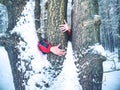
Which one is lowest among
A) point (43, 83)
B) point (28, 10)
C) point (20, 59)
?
point (43, 83)

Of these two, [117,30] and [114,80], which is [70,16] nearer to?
[117,30]

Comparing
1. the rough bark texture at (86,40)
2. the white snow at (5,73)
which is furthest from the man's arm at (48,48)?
the white snow at (5,73)

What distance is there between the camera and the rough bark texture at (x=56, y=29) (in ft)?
7.92

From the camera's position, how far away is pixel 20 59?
2.46 m

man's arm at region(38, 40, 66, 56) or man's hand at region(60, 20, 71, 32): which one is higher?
man's hand at region(60, 20, 71, 32)

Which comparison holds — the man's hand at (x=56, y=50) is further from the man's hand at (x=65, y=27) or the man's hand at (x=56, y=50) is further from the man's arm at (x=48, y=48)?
the man's hand at (x=65, y=27)

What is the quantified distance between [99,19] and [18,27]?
58 centimetres

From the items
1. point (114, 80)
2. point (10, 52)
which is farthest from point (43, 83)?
point (114, 80)

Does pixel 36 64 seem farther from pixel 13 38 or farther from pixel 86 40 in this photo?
pixel 86 40

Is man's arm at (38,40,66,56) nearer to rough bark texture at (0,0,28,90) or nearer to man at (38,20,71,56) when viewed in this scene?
man at (38,20,71,56)

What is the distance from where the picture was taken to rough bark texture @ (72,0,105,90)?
7.91 ft

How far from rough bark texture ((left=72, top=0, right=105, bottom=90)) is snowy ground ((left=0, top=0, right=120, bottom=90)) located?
43 mm

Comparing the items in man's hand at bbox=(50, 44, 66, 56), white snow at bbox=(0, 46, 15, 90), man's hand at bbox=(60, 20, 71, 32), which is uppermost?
man's hand at bbox=(60, 20, 71, 32)

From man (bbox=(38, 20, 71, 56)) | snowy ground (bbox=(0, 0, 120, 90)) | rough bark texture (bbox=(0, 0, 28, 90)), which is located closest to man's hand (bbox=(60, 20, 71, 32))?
man (bbox=(38, 20, 71, 56))
